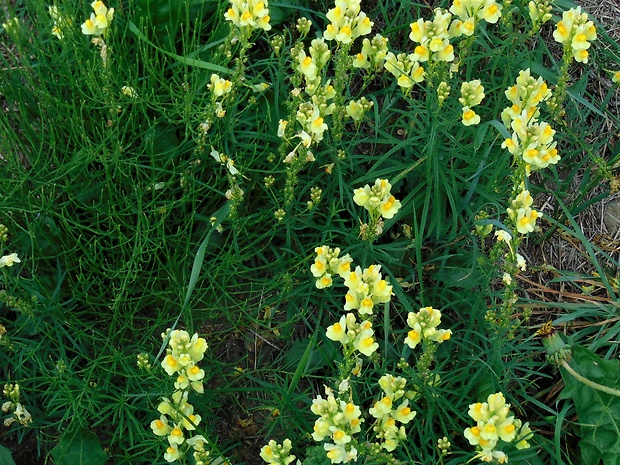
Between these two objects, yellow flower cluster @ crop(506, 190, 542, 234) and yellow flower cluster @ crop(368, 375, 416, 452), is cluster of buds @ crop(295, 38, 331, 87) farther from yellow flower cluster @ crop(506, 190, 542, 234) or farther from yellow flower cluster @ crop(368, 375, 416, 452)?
yellow flower cluster @ crop(368, 375, 416, 452)

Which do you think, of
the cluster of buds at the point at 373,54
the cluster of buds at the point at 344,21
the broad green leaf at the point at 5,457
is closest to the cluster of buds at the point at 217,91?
the cluster of buds at the point at 344,21

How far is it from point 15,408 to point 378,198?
1.38 metres

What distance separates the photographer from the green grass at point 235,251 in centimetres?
266

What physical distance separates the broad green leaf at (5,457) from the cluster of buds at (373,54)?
1.79m


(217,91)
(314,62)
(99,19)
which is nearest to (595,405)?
(314,62)

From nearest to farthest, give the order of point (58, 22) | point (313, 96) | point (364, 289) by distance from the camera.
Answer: point (364, 289)
point (313, 96)
point (58, 22)

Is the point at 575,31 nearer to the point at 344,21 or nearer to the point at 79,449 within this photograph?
the point at 344,21

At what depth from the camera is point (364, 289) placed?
2275 millimetres

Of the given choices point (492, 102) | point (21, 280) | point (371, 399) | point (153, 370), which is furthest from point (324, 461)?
point (492, 102)

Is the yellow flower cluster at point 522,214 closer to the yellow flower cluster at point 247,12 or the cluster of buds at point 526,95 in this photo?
the cluster of buds at point 526,95

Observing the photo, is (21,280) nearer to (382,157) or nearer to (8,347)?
(8,347)

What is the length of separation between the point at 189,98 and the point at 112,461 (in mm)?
1299

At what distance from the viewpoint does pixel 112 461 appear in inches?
107

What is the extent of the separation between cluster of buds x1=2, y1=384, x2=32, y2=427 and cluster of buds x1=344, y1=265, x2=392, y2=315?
1.11m
